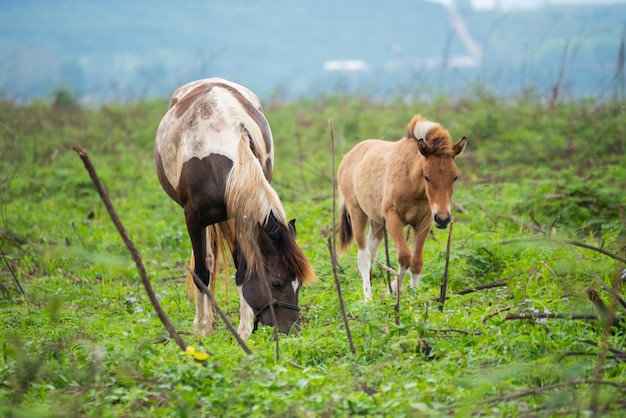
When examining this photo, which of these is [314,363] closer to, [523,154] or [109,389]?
[109,389]

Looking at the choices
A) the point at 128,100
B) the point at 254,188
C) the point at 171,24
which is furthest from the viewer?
the point at 171,24

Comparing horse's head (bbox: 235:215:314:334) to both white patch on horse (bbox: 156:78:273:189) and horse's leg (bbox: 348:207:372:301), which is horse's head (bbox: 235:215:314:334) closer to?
white patch on horse (bbox: 156:78:273:189)

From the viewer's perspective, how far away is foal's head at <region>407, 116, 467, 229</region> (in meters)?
6.24

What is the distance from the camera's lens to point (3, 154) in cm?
1445

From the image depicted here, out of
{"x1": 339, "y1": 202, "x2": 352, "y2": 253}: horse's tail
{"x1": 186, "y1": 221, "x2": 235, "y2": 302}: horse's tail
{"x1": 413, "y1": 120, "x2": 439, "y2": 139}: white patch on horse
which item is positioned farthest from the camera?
{"x1": 339, "y1": 202, "x2": 352, "y2": 253}: horse's tail

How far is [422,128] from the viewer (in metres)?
6.59

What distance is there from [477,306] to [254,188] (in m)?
2.14

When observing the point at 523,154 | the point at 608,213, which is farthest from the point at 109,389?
the point at 523,154

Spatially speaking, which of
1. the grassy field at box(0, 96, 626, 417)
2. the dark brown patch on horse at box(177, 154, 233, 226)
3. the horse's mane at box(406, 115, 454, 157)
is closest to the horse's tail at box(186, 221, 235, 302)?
the grassy field at box(0, 96, 626, 417)

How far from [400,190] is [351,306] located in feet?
5.58

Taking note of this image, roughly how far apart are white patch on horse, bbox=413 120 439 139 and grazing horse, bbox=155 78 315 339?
1477 mm

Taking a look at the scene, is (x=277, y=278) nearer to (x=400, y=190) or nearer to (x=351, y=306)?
(x=351, y=306)

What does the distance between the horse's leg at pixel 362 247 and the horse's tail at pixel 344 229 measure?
0.64 feet

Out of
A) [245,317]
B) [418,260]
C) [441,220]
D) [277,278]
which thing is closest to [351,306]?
[277,278]
